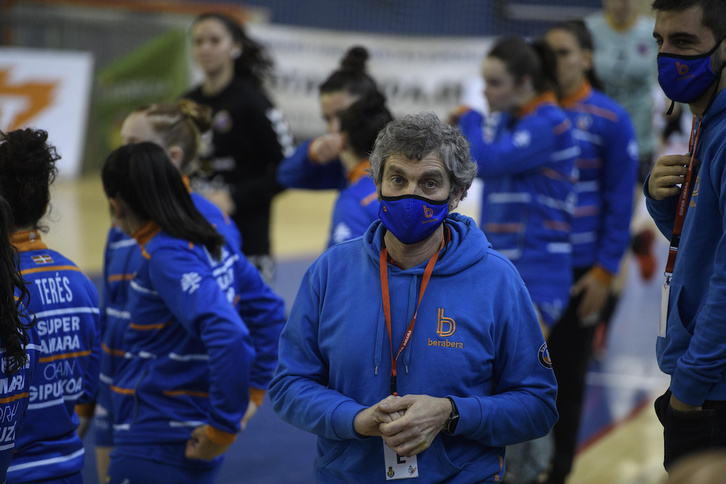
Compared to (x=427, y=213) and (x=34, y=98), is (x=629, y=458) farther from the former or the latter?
(x=34, y=98)

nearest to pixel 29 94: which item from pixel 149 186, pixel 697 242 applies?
pixel 149 186

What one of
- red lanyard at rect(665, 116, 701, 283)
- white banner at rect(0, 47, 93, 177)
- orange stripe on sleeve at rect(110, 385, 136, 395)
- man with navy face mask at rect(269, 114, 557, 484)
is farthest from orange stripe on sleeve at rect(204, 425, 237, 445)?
white banner at rect(0, 47, 93, 177)

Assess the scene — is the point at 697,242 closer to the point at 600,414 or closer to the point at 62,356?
the point at 62,356

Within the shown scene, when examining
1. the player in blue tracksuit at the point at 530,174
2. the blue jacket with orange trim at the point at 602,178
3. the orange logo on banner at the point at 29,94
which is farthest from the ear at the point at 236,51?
the orange logo on banner at the point at 29,94

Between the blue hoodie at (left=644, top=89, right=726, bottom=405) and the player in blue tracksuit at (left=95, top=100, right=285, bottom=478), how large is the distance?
60.8 inches

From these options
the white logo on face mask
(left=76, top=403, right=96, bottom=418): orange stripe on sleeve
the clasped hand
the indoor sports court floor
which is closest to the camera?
the clasped hand

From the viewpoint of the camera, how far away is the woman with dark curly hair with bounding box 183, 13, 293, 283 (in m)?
4.81

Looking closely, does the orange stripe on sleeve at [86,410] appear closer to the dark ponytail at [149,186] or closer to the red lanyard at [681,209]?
the dark ponytail at [149,186]

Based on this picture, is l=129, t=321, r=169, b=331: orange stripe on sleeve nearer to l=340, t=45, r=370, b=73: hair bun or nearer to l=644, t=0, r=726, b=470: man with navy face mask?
l=644, t=0, r=726, b=470: man with navy face mask

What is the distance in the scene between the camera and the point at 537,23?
17109mm

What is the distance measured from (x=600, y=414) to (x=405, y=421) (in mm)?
4050

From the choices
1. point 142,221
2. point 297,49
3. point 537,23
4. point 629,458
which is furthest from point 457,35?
point 142,221

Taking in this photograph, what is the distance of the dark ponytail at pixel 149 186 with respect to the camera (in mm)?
2848

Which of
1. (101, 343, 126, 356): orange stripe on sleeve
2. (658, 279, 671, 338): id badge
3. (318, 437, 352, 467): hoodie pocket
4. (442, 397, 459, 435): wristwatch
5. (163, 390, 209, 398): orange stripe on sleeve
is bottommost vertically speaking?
(163, 390, 209, 398): orange stripe on sleeve
